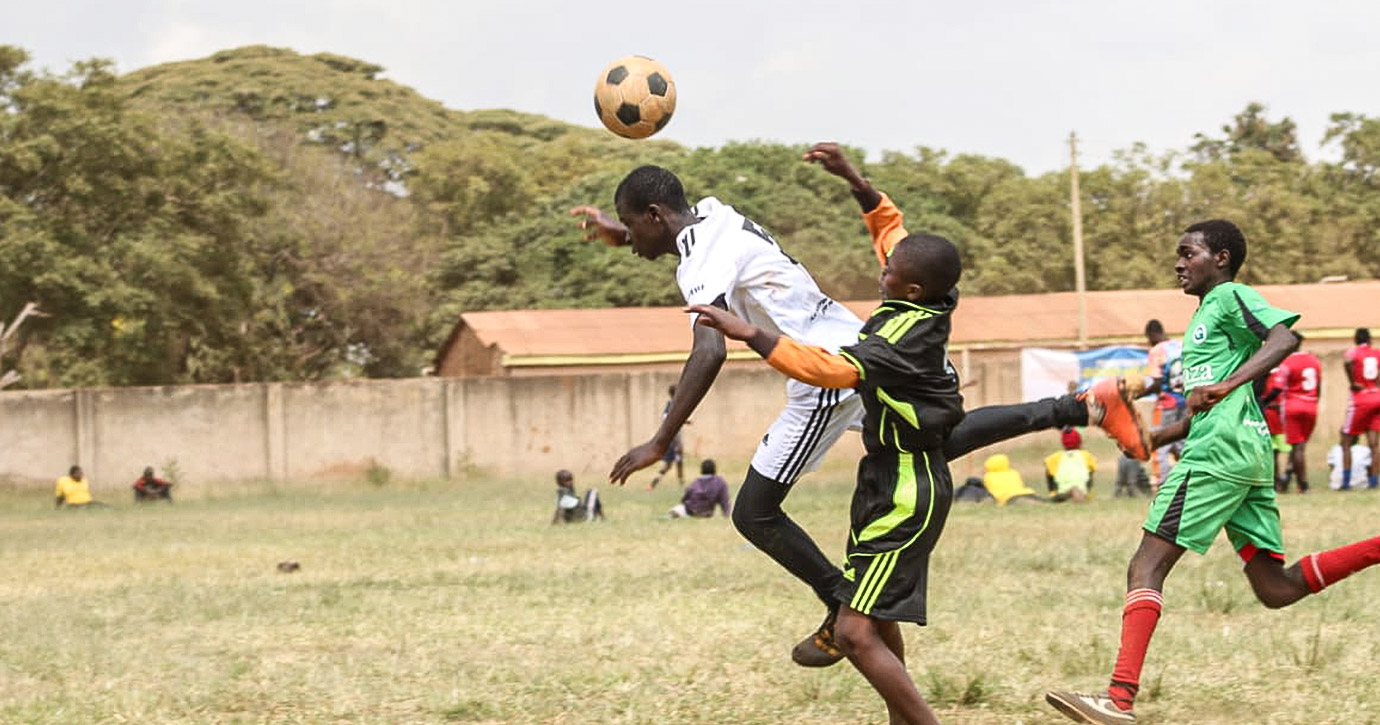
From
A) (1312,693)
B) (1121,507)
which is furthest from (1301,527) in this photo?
(1312,693)

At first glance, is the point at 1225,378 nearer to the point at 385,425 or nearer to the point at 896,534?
the point at 896,534

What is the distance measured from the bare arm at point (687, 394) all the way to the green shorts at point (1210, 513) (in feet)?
6.38

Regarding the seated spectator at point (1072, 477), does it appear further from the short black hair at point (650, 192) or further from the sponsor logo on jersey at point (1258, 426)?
the short black hair at point (650, 192)

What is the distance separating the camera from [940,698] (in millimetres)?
6586

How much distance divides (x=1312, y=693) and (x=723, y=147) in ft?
144

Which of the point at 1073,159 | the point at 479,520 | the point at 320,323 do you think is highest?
the point at 1073,159

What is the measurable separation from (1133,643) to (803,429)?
4.76 ft

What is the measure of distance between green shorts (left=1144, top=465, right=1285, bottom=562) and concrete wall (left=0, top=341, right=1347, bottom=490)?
23122 millimetres

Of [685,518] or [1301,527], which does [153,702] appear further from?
[685,518]

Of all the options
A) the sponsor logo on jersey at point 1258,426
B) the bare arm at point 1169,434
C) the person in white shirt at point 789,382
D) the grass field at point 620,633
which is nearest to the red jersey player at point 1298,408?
the grass field at point 620,633

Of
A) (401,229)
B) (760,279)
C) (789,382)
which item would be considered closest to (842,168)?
(760,279)

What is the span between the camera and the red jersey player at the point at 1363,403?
65.5 feet

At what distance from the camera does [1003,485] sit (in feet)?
62.9

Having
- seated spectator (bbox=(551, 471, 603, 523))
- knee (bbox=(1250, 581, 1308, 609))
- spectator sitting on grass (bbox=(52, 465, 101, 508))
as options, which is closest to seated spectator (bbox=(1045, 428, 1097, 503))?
seated spectator (bbox=(551, 471, 603, 523))
